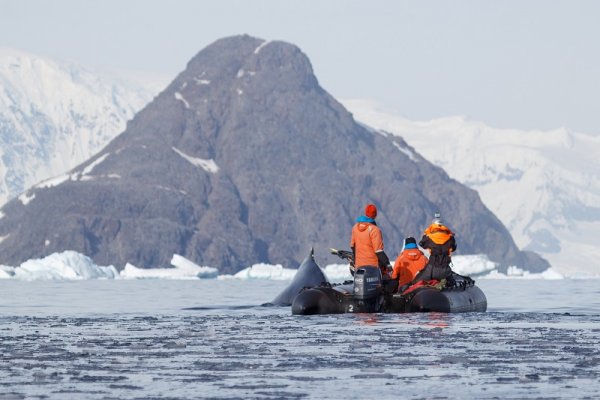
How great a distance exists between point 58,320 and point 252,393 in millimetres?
24983

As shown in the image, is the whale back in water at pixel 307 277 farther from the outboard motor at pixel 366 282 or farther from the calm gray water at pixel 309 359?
the calm gray water at pixel 309 359

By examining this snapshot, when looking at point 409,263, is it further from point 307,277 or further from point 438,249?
point 307,277

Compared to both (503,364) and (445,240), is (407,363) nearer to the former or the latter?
(503,364)

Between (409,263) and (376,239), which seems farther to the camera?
(409,263)

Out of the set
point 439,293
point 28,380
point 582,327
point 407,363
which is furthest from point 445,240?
point 28,380

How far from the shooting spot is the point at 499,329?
39.8 metres

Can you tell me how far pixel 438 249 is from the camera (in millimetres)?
45344

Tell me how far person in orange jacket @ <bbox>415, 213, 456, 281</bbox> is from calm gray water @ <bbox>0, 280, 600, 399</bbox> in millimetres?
1947

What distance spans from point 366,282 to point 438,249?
9.43ft

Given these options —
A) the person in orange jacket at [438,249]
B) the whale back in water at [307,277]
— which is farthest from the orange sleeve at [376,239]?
the whale back in water at [307,277]

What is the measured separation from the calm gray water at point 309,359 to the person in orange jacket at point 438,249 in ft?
6.39

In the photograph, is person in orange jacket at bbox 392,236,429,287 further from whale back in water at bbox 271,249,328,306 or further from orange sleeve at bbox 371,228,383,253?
whale back in water at bbox 271,249,328,306

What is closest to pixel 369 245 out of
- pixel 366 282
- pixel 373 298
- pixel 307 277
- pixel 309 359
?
pixel 366 282

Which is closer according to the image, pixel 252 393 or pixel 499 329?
pixel 252 393
